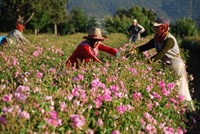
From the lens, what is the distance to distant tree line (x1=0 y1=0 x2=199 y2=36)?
53750 millimetres

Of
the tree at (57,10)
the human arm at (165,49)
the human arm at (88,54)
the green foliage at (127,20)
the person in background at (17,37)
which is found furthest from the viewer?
the green foliage at (127,20)

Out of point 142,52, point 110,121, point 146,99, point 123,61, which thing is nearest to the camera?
point 110,121

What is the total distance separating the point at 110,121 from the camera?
387 centimetres

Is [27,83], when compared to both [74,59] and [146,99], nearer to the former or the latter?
[146,99]

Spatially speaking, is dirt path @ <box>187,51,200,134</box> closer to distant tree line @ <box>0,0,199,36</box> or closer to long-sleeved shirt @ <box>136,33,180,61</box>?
long-sleeved shirt @ <box>136,33,180,61</box>

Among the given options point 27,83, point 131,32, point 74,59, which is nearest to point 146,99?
point 27,83

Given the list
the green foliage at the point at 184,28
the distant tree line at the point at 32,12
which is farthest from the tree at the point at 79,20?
the green foliage at the point at 184,28

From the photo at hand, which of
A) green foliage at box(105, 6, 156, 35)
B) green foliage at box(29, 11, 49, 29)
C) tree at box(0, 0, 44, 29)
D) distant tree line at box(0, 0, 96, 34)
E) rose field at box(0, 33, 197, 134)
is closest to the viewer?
rose field at box(0, 33, 197, 134)

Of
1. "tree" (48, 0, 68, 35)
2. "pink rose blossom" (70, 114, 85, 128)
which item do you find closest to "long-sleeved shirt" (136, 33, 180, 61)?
"pink rose blossom" (70, 114, 85, 128)

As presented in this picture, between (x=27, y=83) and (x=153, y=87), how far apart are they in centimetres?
195

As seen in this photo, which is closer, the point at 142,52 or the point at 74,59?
the point at 74,59

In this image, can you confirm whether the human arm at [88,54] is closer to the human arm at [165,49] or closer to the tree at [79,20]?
the human arm at [165,49]

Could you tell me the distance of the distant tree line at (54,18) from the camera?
53.8m

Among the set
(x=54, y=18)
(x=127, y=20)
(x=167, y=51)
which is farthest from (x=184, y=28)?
(x=167, y=51)
